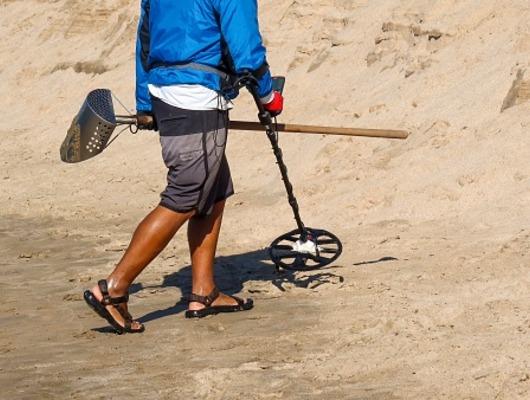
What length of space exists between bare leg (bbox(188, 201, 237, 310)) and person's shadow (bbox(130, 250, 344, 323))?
23cm

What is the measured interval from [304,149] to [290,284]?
351 centimetres

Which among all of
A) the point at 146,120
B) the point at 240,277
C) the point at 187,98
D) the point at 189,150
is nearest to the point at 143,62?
the point at 146,120

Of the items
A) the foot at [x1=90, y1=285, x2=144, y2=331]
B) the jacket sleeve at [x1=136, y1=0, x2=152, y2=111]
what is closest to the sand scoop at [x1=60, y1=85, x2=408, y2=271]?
the jacket sleeve at [x1=136, y1=0, x2=152, y2=111]

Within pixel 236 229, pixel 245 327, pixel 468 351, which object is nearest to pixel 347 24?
pixel 236 229

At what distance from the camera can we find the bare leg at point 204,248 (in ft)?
21.8

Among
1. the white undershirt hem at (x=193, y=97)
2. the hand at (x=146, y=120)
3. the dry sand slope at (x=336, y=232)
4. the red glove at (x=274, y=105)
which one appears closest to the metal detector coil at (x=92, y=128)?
the hand at (x=146, y=120)

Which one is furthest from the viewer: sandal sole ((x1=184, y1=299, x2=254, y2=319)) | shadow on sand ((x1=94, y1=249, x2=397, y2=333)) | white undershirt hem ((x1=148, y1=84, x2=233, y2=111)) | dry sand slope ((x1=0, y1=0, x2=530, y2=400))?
shadow on sand ((x1=94, y1=249, x2=397, y2=333))

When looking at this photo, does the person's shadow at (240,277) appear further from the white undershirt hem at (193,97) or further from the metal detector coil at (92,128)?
the white undershirt hem at (193,97)

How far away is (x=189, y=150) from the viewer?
6219 millimetres

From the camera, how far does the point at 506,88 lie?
30.9 feet

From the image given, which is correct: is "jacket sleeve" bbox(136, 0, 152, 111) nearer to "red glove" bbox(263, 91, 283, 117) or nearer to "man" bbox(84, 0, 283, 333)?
"man" bbox(84, 0, 283, 333)

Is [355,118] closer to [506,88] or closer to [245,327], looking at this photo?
[506,88]

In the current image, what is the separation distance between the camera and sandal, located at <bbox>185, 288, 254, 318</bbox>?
6.55 m

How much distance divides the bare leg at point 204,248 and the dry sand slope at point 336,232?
0.20 metres
